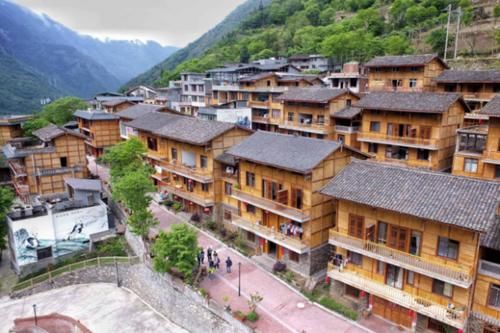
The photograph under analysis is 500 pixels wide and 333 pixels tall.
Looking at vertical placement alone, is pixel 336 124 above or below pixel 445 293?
above

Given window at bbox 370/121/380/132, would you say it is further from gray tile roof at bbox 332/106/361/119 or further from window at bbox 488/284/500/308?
window at bbox 488/284/500/308

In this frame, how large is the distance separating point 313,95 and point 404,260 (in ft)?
92.3

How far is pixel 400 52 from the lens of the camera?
7256cm

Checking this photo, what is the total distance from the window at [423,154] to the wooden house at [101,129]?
4402cm

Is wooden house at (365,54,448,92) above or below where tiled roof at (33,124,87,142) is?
above

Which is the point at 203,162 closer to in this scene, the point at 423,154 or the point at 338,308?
the point at 338,308

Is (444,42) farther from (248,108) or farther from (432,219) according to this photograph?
(432,219)

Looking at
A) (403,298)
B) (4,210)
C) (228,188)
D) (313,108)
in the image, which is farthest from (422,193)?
(4,210)

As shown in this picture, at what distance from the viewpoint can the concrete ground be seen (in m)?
27.4

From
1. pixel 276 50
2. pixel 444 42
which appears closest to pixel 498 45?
pixel 444 42

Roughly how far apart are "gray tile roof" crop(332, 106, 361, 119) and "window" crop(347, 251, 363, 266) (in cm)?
2129

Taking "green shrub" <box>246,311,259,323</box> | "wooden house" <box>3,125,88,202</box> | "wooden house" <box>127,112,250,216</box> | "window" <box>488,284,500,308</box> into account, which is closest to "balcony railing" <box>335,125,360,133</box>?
"wooden house" <box>127,112,250,216</box>

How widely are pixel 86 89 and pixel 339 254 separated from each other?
627 ft

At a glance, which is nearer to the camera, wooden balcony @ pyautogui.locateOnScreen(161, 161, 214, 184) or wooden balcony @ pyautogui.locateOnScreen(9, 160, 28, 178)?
wooden balcony @ pyautogui.locateOnScreen(161, 161, 214, 184)
